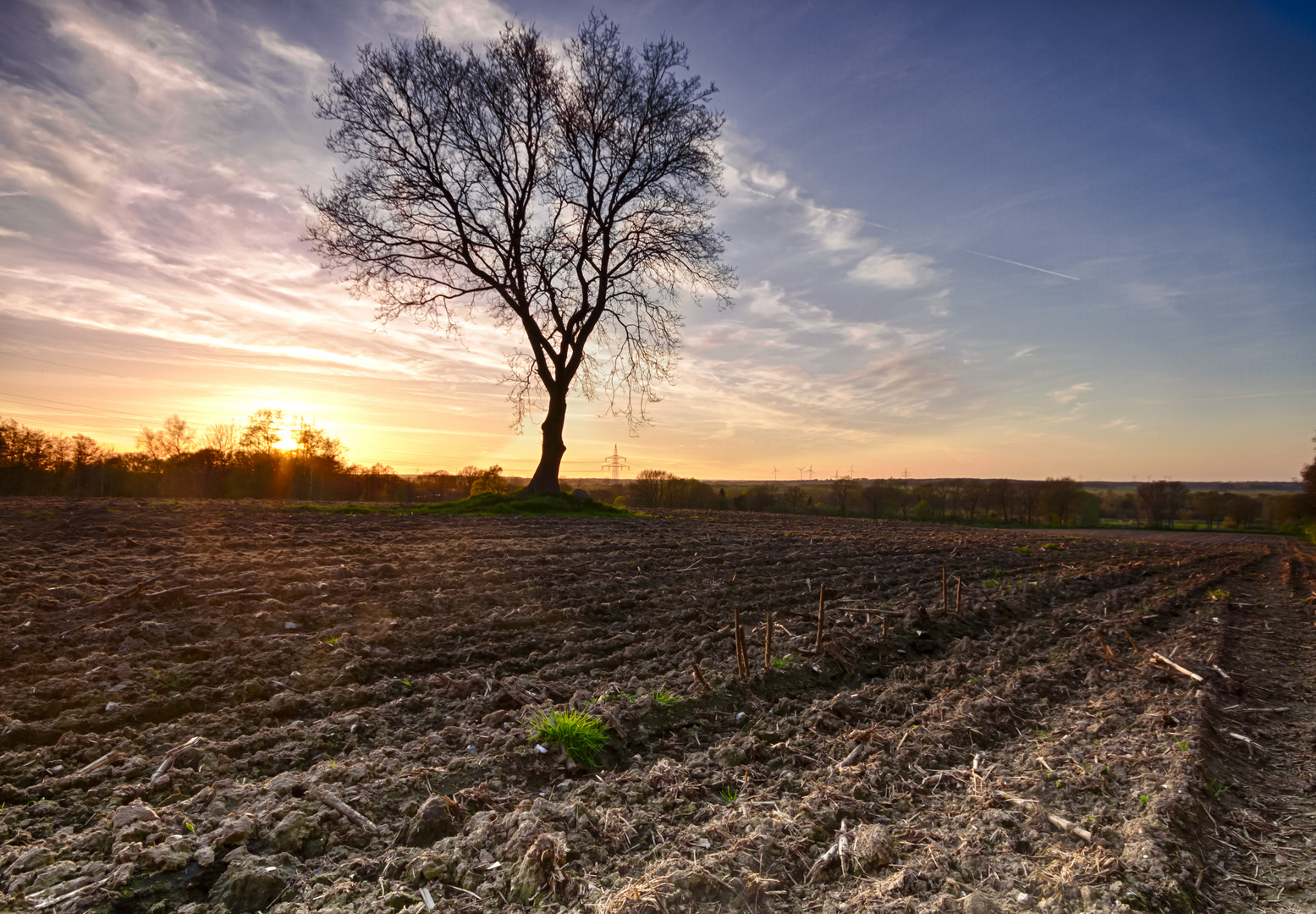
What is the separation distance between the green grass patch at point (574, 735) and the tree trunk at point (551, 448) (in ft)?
60.6

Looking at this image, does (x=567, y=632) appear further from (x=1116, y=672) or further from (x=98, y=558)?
(x=98, y=558)

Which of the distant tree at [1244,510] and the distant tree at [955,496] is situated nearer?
the distant tree at [955,496]

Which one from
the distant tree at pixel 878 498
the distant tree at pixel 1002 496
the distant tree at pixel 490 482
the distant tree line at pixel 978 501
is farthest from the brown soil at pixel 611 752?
the distant tree at pixel 1002 496

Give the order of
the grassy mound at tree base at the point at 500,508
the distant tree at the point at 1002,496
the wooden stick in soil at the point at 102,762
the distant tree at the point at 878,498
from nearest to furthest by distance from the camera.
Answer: the wooden stick in soil at the point at 102,762
the grassy mound at tree base at the point at 500,508
the distant tree at the point at 878,498
the distant tree at the point at 1002,496

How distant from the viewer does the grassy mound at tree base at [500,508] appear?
18.4 m

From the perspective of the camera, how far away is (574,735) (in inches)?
148

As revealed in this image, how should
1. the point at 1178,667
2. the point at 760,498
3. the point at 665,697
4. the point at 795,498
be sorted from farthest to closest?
the point at 795,498, the point at 760,498, the point at 1178,667, the point at 665,697

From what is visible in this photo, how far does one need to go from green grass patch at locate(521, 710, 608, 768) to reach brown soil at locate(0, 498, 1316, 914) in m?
0.08

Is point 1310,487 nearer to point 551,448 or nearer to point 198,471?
point 551,448

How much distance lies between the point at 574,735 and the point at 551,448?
1883cm

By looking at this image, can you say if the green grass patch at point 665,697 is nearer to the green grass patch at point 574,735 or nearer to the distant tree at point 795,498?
the green grass patch at point 574,735

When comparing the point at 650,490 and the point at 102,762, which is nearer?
the point at 102,762

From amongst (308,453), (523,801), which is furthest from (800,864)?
(308,453)

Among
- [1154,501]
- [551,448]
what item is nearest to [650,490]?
[551,448]
